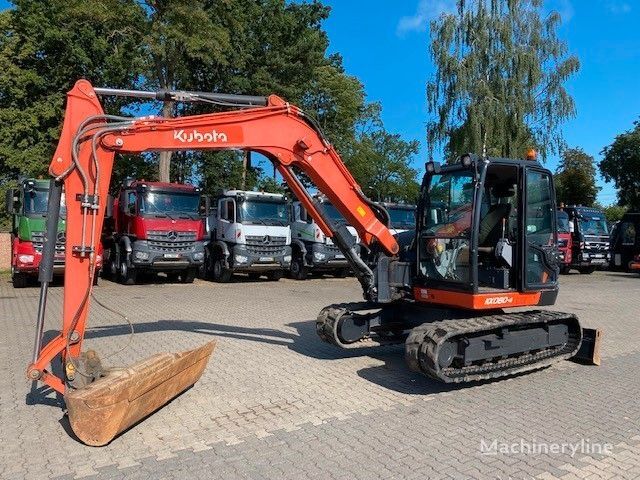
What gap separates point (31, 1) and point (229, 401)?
27.3 meters

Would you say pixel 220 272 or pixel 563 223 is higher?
pixel 563 223

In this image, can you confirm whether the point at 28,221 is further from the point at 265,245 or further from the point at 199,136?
the point at 199,136

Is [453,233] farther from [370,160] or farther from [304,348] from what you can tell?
[370,160]

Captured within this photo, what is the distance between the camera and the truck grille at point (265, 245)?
674 inches

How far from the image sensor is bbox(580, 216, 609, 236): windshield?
2412cm

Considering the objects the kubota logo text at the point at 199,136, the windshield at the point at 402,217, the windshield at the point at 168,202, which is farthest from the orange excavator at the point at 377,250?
the windshield at the point at 402,217

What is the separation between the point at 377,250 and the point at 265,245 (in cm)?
1032

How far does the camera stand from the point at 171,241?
15.9 m

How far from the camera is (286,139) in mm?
6570

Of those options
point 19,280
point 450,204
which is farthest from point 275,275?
point 450,204

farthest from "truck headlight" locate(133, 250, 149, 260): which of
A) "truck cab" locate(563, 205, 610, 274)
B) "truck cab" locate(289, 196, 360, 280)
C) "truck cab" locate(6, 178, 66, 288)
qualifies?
"truck cab" locate(563, 205, 610, 274)

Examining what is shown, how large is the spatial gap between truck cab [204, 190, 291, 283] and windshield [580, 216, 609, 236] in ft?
45.2

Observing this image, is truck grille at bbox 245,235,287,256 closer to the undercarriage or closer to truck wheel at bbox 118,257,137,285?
truck wheel at bbox 118,257,137,285

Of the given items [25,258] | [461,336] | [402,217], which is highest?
[402,217]
